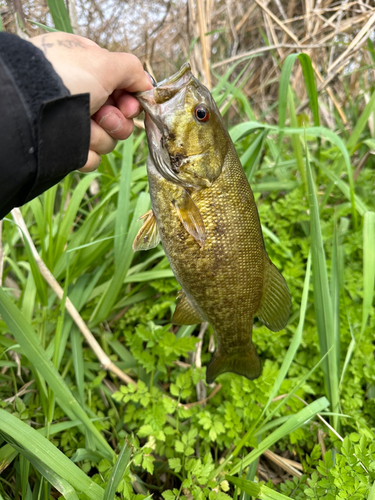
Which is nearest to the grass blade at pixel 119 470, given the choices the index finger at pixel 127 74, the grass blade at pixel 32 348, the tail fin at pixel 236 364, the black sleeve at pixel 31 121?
the grass blade at pixel 32 348

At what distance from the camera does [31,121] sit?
37.9 inches

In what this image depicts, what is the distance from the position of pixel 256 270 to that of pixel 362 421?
928 mm

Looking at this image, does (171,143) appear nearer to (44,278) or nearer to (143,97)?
(143,97)

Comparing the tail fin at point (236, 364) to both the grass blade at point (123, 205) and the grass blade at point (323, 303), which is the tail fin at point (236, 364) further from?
the grass blade at point (123, 205)

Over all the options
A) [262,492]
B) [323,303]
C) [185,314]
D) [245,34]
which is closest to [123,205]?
[185,314]

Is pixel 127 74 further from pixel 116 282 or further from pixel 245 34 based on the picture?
pixel 245 34

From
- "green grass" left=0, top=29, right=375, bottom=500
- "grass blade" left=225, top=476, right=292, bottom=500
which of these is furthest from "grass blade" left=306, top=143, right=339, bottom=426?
"grass blade" left=225, top=476, right=292, bottom=500

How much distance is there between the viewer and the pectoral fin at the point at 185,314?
1.52 meters

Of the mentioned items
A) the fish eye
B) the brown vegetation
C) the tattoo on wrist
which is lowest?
the fish eye

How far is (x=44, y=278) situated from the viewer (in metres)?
1.80

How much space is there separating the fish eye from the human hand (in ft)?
0.62

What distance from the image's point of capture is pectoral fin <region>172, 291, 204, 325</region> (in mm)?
1516

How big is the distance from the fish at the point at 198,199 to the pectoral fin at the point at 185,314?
0.14 metres

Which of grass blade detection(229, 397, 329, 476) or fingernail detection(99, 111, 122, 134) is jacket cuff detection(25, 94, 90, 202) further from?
grass blade detection(229, 397, 329, 476)
